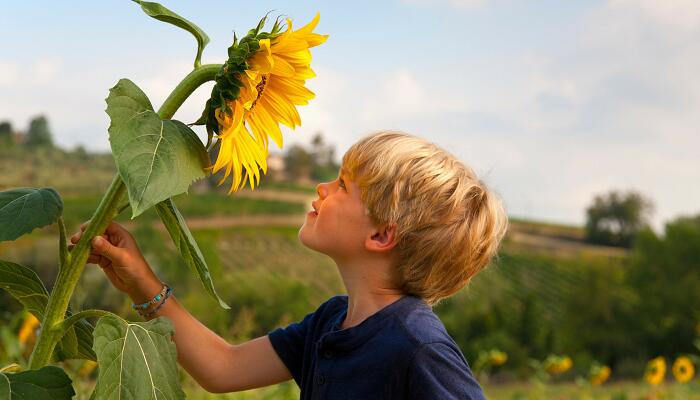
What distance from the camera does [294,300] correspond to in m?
22.6

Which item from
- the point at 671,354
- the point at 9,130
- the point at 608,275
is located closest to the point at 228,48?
the point at 671,354

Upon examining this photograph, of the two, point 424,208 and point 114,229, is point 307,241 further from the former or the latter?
point 114,229

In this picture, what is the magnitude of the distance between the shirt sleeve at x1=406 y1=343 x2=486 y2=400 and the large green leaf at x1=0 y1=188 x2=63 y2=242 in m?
0.58

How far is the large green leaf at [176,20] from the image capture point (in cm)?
119

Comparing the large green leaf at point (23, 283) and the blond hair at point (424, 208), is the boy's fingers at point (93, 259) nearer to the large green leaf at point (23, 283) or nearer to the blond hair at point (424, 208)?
the large green leaf at point (23, 283)

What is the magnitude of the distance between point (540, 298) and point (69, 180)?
66.4 ft

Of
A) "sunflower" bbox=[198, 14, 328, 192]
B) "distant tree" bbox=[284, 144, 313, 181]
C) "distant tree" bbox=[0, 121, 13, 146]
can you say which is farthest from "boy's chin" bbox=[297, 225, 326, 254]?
"distant tree" bbox=[284, 144, 313, 181]

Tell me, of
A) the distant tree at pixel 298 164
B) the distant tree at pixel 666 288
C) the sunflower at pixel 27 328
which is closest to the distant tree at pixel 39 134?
the distant tree at pixel 298 164

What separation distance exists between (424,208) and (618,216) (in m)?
45.6

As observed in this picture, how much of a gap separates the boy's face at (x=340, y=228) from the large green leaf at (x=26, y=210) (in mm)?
433

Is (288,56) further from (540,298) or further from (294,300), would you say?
(540,298)

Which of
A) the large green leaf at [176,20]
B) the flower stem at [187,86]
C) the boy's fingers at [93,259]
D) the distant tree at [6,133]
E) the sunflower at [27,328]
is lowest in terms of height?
the distant tree at [6,133]

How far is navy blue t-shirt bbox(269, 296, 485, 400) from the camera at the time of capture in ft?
4.37

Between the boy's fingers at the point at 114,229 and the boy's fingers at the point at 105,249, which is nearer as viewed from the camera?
the boy's fingers at the point at 105,249
